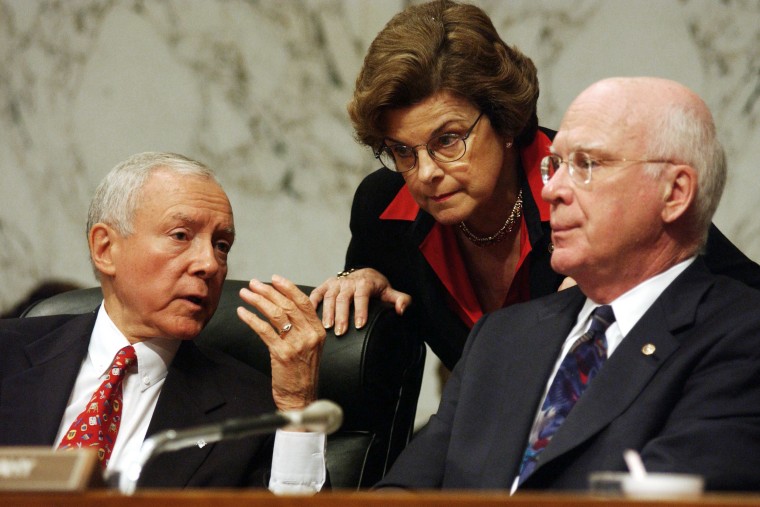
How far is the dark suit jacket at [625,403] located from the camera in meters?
1.71

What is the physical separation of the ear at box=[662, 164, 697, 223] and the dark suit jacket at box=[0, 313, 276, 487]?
0.92 meters

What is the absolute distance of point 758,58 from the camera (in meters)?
3.35

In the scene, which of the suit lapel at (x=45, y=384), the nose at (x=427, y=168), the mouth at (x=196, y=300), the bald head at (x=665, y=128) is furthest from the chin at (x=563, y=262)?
the suit lapel at (x=45, y=384)

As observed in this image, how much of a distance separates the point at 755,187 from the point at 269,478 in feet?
6.30

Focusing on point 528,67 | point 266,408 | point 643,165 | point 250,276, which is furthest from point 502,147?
point 250,276

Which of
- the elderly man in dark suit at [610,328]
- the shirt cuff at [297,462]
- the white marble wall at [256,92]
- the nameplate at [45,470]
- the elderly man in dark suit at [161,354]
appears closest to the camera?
the nameplate at [45,470]

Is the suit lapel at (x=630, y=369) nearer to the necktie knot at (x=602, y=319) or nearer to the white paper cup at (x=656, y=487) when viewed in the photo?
the necktie knot at (x=602, y=319)

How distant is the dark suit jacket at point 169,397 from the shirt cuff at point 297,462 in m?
0.09

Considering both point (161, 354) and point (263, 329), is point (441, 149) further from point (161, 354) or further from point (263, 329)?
point (161, 354)

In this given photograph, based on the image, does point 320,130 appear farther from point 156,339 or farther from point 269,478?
point 269,478

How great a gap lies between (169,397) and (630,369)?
100cm

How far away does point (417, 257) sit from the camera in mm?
2670

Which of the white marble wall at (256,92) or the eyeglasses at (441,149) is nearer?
the eyeglasses at (441,149)

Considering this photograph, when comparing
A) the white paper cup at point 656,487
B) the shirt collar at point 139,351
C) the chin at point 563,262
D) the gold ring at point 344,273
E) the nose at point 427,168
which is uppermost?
the nose at point 427,168
